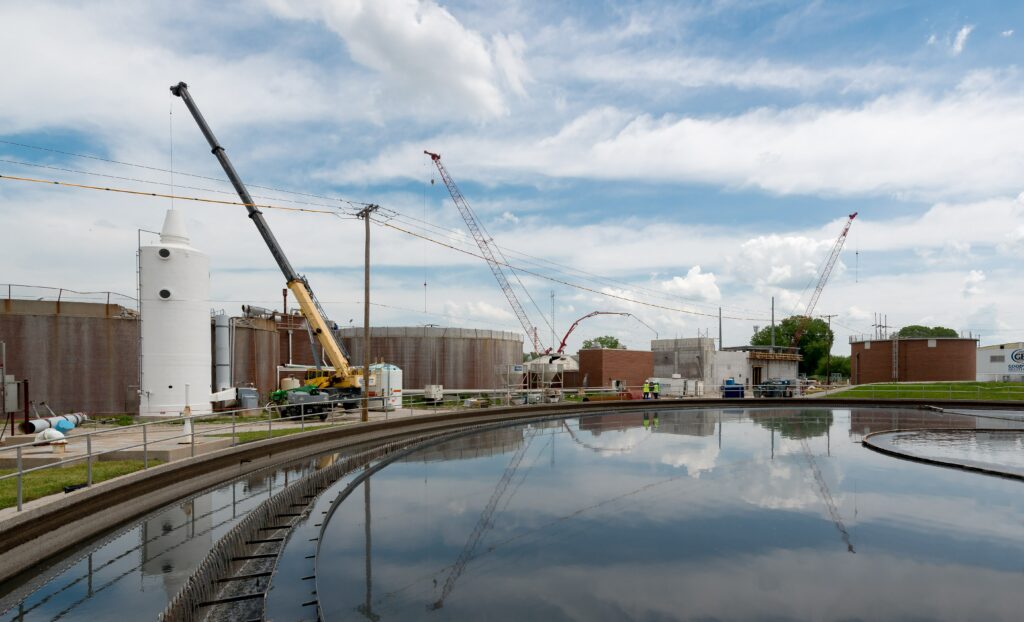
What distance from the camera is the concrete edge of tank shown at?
29.5 ft

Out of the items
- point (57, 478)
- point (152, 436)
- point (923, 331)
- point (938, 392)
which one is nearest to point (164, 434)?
point (152, 436)

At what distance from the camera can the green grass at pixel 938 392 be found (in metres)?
53.2

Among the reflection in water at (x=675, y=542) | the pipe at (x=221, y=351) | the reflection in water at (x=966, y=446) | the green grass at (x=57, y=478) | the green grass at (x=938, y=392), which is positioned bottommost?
the green grass at (x=938, y=392)

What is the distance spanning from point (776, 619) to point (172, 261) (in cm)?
2857

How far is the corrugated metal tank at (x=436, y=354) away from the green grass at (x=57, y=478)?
42.0m

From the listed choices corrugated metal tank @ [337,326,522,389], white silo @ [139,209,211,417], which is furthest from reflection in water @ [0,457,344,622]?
corrugated metal tank @ [337,326,522,389]

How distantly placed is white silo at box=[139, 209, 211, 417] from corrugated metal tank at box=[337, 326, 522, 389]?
91.0 feet

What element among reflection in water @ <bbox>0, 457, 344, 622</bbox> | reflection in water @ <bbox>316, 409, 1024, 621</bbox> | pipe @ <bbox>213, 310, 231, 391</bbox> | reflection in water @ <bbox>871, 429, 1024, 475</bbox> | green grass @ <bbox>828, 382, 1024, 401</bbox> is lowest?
green grass @ <bbox>828, 382, 1024, 401</bbox>

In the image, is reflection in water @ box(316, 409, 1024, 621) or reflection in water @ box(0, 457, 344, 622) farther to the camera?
reflection in water @ box(316, 409, 1024, 621)

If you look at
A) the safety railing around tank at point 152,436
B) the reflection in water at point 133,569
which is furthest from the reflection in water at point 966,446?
the safety railing around tank at point 152,436

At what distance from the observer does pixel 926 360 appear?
240 feet

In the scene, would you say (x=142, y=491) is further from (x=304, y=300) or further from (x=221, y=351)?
(x=221, y=351)

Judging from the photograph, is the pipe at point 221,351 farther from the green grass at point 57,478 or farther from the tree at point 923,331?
the tree at point 923,331

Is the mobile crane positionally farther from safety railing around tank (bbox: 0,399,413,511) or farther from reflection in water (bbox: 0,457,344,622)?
reflection in water (bbox: 0,457,344,622)
